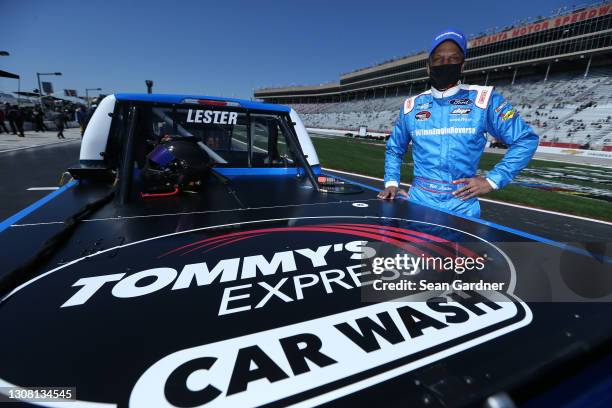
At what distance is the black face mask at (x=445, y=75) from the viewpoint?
210cm

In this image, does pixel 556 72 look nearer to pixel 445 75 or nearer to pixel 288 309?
pixel 445 75

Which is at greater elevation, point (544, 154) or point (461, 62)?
point (461, 62)

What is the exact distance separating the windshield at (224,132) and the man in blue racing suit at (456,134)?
4.11 ft

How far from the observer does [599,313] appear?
93 cm

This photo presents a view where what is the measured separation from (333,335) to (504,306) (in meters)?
0.57

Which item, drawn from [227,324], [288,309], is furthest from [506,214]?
[227,324]

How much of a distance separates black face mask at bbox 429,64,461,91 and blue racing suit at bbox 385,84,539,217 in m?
0.05

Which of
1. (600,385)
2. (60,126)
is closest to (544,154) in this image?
(600,385)

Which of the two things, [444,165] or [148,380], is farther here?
[444,165]

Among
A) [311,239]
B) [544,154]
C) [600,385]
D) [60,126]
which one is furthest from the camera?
[544,154]

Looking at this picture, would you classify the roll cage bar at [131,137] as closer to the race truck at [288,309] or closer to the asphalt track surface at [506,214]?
the race truck at [288,309]

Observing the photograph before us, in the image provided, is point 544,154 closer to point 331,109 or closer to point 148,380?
point 148,380

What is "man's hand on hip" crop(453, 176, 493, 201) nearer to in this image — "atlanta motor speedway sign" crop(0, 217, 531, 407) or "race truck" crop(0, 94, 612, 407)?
"race truck" crop(0, 94, 612, 407)

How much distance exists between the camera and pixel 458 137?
Result: 2.08m
